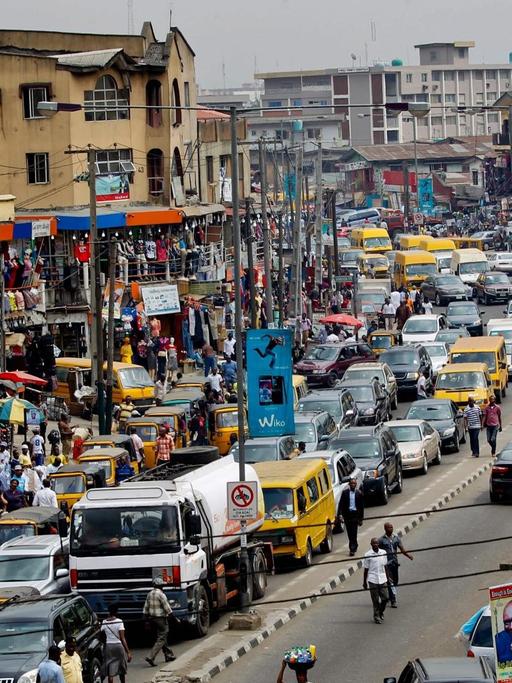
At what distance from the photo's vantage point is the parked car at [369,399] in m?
43.7

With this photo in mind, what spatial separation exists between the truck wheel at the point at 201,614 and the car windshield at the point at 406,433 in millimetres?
14458

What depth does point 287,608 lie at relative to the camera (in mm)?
25953

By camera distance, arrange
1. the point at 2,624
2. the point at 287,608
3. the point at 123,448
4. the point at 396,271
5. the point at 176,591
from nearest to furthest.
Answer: the point at 2,624
the point at 176,591
the point at 287,608
the point at 123,448
the point at 396,271

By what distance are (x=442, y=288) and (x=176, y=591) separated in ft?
169

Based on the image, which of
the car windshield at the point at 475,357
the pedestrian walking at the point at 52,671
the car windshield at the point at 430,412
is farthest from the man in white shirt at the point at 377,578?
the car windshield at the point at 475,357

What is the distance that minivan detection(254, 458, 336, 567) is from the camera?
2853 centimetres

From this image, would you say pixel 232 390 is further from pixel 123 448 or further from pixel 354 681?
pixel 354 681

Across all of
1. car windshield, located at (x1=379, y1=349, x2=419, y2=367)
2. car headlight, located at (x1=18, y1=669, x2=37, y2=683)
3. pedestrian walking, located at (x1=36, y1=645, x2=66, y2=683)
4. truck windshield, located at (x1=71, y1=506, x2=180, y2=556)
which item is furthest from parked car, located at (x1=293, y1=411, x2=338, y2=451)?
pedestrian walking, located at (x1=36, y1=645, x2=66, y2=683)

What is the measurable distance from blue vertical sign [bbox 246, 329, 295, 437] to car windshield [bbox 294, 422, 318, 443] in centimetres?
127

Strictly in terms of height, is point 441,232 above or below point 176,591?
above

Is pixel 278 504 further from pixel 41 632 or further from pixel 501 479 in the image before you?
pixel 41 632

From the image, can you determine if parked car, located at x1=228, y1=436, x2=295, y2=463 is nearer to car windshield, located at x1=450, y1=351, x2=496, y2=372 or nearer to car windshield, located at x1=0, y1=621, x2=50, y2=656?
car windshield, located at x1=0, y1=621, x2=50, y2=656

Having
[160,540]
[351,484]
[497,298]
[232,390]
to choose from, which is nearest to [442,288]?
[497,298]

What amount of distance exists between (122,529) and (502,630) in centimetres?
786
